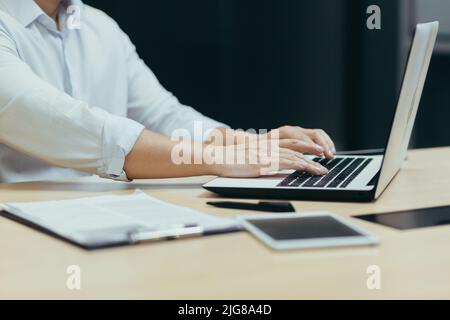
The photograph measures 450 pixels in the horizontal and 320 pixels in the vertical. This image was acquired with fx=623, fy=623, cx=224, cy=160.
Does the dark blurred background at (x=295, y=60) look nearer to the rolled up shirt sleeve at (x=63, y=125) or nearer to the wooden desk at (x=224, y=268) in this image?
the rolled up shirt sleeve at (x=63, y=125)

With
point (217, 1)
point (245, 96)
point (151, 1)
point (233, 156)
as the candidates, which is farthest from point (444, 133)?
point (233, 156)

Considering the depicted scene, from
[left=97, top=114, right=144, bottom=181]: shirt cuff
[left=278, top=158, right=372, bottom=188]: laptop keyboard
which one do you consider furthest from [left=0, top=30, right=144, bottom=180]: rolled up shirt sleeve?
[left=278, top=158, right=372, bottom=188]: laptop keyboard

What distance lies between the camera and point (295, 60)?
9.84ft

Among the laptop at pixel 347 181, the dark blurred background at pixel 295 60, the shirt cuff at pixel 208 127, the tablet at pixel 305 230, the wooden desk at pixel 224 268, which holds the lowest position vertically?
the wooden desk at pixel 224 268

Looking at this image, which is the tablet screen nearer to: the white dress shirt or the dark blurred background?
the white dress shirt

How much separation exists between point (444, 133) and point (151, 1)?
1567 mm

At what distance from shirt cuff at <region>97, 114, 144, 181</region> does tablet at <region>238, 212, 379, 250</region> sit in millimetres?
396

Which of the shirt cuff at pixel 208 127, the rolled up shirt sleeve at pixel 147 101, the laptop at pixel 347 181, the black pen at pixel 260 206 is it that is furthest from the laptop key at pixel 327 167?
the rolled up shirt sleeve at pixel 147 101

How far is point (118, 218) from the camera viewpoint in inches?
31.5

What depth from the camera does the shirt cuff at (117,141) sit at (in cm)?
113

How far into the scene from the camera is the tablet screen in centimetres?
72

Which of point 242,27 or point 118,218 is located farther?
point 242,27
